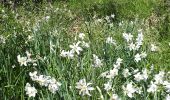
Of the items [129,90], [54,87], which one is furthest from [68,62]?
[129,90]

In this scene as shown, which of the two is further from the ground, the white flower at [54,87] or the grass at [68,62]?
the grass at [68,62]

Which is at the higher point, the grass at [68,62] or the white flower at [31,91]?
the grass at [68,62]

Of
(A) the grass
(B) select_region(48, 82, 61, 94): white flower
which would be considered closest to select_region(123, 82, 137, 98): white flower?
(A) the grass

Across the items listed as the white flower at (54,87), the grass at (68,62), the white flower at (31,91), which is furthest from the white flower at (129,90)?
the white flower at (31,91)

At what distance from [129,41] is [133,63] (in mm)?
313

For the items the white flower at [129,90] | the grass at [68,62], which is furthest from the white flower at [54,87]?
the white flower at [129,90]

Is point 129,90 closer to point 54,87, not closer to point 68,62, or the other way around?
point 54,87

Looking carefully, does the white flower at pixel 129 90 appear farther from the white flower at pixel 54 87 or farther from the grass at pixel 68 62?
the white flower at pixel 54 87

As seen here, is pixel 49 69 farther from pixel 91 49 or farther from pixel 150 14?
pixel 150 14

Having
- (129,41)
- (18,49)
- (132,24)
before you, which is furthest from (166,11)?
(18,49)

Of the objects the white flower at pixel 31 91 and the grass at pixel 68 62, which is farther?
the grass at pixel 68 62

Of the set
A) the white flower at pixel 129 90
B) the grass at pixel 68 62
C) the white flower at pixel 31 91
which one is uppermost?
the grass at pixel 68 62

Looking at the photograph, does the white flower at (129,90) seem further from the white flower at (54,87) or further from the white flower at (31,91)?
the white flower at (31,91)

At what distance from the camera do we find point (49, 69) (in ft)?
14.5
